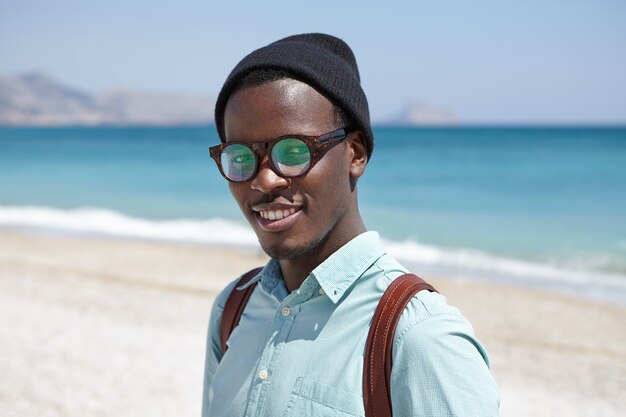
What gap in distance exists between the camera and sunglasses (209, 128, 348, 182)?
1.72 metres

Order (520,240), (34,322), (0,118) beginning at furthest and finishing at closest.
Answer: (0,118) < (520,240) < (34,322)

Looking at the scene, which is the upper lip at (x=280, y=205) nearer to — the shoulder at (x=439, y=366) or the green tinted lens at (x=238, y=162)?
the green tinted lens at (x=238, y=162)

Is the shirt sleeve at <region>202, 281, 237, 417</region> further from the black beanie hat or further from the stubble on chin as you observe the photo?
the black beanie hat

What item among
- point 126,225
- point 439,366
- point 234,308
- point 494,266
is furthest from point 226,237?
point 439,366

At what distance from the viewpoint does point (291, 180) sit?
1.78 meters

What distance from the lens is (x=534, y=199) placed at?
34.3 m

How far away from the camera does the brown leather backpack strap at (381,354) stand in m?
1.51

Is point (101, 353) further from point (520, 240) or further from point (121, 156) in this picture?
point (121, 156)

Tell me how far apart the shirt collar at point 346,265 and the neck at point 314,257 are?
0.05 meters

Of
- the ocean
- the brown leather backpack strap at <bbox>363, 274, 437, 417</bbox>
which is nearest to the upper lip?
the brown leather backpack strap at <bbox>363, 274, 437, 417</bbox>

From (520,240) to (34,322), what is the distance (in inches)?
582

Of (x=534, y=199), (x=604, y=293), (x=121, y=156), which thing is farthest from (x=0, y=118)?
(x=604, y=293)

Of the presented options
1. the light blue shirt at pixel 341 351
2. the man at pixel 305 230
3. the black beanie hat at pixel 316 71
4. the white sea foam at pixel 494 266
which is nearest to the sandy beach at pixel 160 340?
the white sea foam at pixel 494 266

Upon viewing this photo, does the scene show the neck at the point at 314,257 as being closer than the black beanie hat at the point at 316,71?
No
